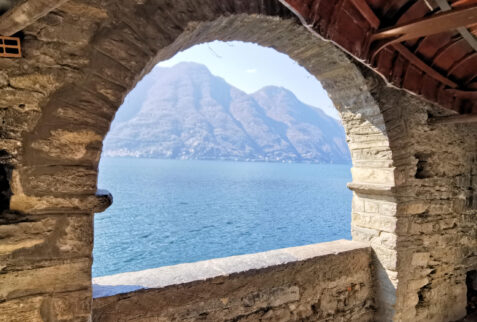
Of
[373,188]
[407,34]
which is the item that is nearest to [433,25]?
[407,34]

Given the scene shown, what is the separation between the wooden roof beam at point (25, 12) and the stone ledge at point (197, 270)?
4.63 ft

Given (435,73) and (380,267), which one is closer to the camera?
(435,73)

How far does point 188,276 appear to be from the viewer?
2.16m

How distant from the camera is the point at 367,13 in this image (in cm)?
197

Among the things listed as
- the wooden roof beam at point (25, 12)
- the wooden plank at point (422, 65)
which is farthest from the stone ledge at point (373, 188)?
the wooden roof beam at point (25, 12)

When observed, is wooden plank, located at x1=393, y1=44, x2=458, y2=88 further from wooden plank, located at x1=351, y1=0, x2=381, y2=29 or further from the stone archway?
the stone archway

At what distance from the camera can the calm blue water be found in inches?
657

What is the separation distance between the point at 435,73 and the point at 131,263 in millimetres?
14429

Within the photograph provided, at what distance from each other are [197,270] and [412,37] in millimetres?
2071

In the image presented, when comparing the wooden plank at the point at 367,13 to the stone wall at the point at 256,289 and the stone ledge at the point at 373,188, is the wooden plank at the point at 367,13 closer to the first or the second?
the stone ledge at the point at 373,188

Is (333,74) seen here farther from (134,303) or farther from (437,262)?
(134,303)

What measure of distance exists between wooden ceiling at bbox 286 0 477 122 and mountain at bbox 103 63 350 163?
82.0m

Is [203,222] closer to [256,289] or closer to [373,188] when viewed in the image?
[373,188]

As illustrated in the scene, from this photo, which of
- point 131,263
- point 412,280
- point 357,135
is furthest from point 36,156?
point 131,263
